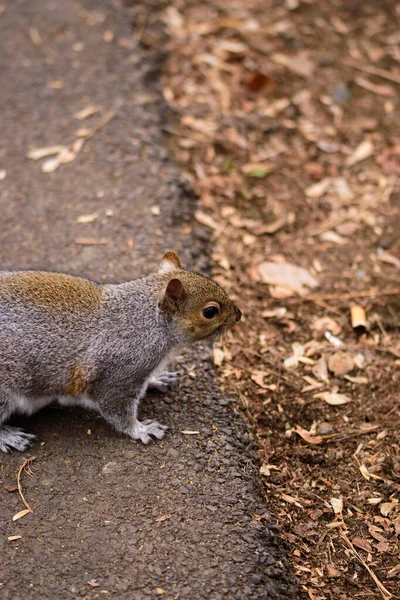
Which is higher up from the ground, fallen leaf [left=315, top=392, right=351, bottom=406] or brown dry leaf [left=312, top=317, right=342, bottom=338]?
fallen leaf [left=315, top=392, right=351, bottom=406]

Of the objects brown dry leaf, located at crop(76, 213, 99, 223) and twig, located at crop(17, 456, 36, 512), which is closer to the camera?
twig, located at crop(17, 456, 36, 512)

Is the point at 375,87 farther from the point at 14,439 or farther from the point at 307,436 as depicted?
the point at 14,439

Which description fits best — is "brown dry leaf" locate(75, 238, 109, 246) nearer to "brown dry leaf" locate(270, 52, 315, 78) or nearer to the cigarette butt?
the cigarette butt

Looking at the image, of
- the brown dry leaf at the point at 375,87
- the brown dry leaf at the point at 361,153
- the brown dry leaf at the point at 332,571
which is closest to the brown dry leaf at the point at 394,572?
the brown dry leaf at the point at 332,571

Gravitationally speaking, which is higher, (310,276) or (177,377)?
(177,377)

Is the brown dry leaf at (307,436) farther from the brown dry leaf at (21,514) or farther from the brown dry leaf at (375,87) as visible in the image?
the brown dry leaf at (375,87)

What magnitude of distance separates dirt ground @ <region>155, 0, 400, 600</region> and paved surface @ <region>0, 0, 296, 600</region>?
239mm

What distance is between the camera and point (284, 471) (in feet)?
13.6

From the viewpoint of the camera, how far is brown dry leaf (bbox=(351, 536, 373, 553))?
12.5 ft

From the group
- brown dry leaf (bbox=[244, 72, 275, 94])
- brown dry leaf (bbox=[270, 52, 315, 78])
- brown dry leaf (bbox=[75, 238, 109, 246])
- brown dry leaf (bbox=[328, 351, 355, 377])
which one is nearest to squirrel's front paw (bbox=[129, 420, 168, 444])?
brown dry leaf (bbox=[328, 351, 355, 377])

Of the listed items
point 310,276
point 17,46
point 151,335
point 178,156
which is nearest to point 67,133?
point 178,156

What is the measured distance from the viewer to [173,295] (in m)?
3.95

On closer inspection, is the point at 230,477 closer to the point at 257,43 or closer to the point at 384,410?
the point at 384,410

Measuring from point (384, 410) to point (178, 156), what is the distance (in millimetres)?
2898
